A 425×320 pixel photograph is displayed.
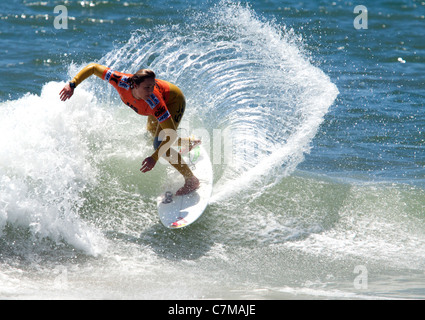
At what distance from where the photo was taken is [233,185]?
6457 millimetres

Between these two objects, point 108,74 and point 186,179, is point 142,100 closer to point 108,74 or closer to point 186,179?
point 108,74

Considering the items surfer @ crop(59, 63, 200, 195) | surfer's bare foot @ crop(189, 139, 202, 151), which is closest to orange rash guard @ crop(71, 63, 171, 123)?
surfer @ crop(59, 63, 200, 195)

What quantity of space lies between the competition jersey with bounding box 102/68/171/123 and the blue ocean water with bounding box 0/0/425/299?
112 cm

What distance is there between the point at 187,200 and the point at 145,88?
1514mm

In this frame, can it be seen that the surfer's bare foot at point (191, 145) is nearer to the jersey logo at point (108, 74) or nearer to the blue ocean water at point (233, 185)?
the blue ocean water at point (233, 185)

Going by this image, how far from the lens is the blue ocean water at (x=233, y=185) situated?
494cm

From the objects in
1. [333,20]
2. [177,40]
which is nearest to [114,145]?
[177,40]

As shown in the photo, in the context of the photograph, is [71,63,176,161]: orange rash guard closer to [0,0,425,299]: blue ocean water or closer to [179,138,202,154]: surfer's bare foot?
[179,138,202,154]: surfer's bare foot

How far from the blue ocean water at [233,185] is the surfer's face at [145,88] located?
1.33m

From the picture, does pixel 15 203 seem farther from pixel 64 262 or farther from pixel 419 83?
pixel 419 83

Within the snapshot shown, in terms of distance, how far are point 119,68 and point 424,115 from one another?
5.65 m

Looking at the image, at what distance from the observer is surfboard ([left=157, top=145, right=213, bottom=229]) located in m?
5.71

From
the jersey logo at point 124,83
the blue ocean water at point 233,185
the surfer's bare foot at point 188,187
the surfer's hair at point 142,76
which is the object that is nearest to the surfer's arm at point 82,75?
the jersey logo at point 124,83

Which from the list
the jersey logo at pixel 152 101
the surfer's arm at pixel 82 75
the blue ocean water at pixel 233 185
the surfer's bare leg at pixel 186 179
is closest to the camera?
the blue ocean water at pixel 233 185
